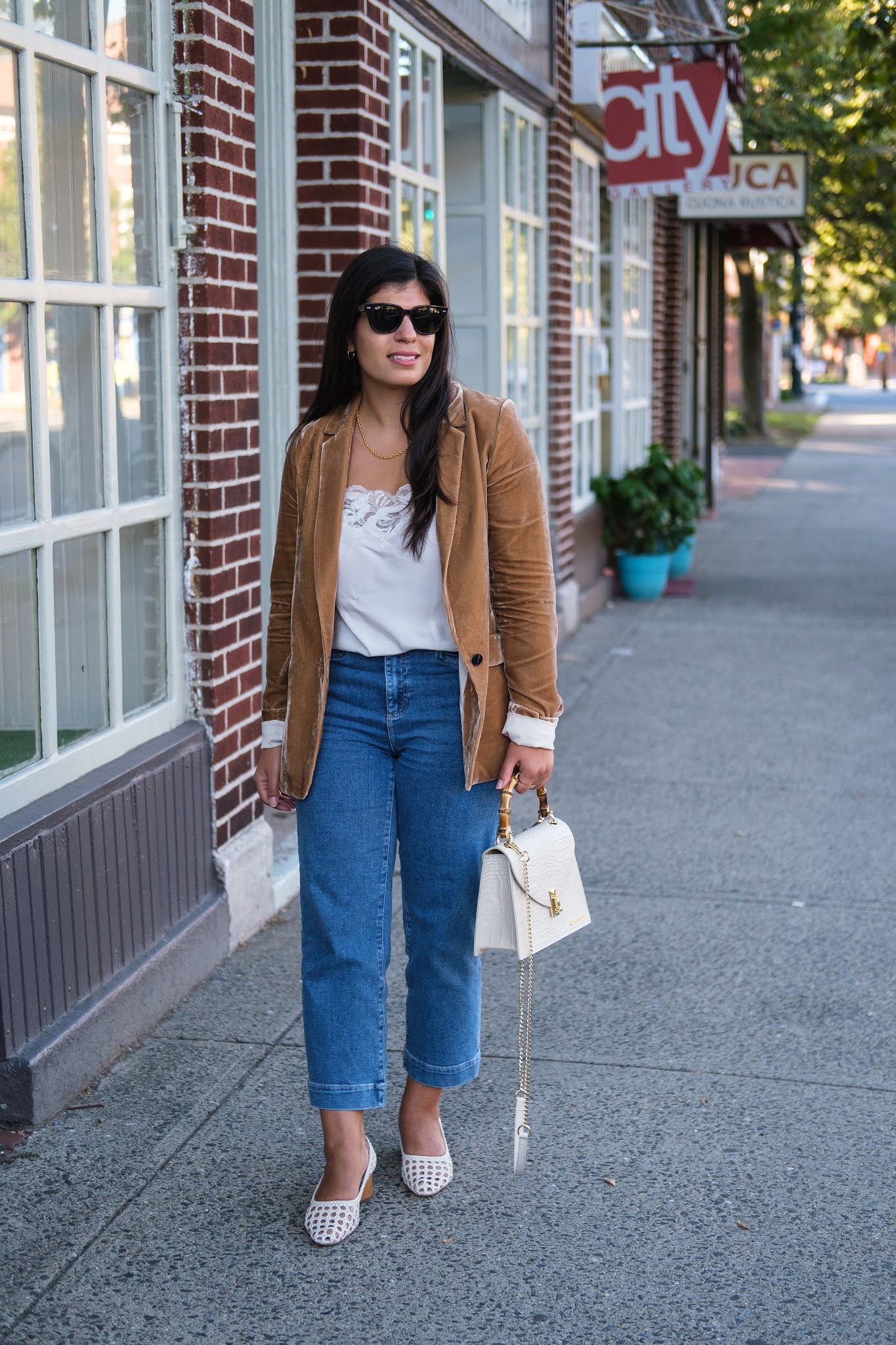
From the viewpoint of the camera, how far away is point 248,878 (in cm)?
480

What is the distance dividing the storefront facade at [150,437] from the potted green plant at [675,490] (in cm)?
516

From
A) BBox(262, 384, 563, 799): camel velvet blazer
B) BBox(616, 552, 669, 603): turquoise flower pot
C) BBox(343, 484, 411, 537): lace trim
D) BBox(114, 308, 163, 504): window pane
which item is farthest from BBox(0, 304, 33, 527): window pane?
BBox(616, 552, 669, 603): turquoise flower pot

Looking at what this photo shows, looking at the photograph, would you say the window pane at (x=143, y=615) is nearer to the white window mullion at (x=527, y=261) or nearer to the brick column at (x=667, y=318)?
the white window mullion at (x=527, y=261)

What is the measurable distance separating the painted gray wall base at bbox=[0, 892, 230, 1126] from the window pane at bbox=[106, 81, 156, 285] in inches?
70.1

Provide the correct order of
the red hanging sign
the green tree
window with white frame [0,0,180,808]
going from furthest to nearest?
1. the green tree
2. the red hanging sign
3. window with white frame [0,0,180,808]

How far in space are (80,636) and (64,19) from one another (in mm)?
1485

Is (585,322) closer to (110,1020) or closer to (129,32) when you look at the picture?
(129,32)

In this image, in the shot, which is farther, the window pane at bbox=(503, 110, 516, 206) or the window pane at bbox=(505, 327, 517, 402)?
the window pane at bbox=(505, 327, 517, 402)

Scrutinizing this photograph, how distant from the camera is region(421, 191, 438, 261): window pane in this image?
22.7 ft

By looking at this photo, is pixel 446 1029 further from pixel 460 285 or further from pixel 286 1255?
pixel 460 285

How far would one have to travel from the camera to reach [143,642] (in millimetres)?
4406

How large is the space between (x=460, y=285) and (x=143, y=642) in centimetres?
441

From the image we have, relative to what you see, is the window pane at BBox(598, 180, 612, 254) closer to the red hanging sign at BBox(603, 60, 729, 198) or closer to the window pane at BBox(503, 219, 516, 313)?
the red hanging sign at BBox(603, 60, 729, 198)

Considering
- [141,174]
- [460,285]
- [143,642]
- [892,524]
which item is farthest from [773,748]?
[892,524]
